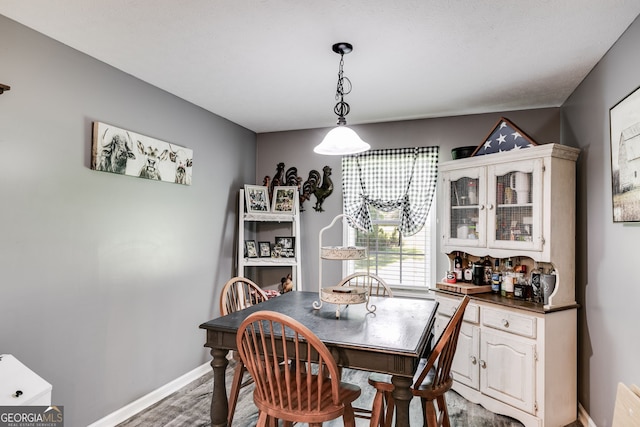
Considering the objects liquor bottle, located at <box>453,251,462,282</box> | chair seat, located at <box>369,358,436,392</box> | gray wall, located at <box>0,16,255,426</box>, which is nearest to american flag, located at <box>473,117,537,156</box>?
liquor bottle, located at <box>453,251,462,282</box>

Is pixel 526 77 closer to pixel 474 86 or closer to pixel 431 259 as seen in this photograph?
pixel 474 86

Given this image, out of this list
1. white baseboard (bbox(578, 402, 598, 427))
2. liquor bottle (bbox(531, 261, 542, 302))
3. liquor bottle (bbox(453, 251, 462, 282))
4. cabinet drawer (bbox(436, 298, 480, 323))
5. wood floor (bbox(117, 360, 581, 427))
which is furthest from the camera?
liquor bottle (bbox(453, 251, 462, 282))

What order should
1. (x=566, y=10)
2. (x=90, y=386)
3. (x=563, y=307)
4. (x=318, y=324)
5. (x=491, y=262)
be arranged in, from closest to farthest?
(x=566, y=10), (x=318, y=324), (x=90, y=386), (x=563, y=307), (x=491, y=262)

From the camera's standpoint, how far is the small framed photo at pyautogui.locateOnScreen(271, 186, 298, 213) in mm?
4219

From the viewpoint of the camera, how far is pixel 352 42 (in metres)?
2.23

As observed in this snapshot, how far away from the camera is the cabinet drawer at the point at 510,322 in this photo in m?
2.63

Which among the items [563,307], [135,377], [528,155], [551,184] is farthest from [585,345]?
[135,377]

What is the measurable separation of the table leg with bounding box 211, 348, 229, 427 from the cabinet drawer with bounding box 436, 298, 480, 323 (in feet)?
6.10

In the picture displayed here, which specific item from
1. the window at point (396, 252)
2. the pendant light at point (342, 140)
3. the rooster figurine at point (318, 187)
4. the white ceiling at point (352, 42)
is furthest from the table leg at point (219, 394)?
the rooster figurine at point (318, 187)

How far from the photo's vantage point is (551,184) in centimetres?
267

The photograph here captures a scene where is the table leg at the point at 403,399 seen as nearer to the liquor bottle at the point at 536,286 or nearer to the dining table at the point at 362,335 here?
the dining table at the point at 362,335

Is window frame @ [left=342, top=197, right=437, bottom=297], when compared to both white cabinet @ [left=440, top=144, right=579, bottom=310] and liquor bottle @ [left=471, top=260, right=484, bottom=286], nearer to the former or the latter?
white cabinet @ [left=440, top=144, right=579, bottom=310]

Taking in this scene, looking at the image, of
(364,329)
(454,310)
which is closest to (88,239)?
(364,329)

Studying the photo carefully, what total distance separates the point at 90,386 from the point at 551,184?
3.39 meters
